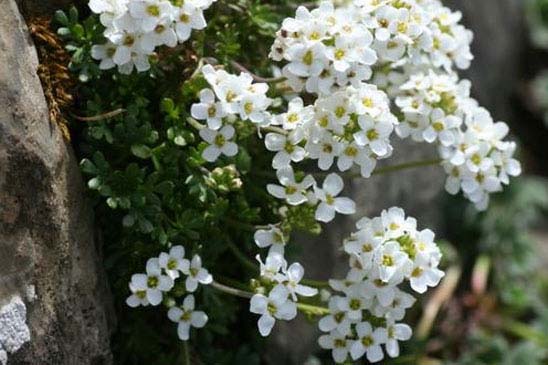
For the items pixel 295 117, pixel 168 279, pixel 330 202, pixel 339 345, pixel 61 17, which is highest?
pixel 61 17

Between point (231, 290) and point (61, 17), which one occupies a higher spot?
point (61, 17)

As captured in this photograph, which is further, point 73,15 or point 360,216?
point 360,216

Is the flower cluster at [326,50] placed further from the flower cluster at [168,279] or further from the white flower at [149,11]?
the flower cluster at [168,279]

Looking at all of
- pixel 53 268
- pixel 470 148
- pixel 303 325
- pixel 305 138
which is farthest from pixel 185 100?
pixel 303 325

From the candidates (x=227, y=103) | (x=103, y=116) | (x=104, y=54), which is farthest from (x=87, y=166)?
(x=227, y=103)

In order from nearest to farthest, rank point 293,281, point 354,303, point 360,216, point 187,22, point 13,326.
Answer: point 13,326, point 187,22, point 293,281, point 354,303, point 360,216

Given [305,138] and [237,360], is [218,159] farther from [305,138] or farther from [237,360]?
[237,360]

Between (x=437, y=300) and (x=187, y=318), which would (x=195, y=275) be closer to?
(x=187, y=318)

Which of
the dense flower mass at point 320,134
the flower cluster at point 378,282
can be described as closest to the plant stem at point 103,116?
the dense flower mass at point 320,134
